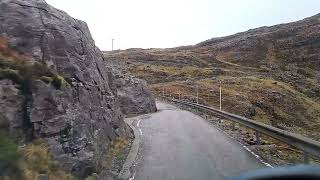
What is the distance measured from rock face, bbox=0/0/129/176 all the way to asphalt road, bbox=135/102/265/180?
4.35ft

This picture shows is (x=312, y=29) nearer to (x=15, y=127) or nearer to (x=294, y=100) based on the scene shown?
(x=294, y=100)

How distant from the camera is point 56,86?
1255 cm

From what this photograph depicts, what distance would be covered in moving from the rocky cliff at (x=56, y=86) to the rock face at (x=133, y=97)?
62.9 ft

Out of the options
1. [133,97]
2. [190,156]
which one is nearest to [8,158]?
[190,156]

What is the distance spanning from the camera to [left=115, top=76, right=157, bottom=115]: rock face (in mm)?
38250

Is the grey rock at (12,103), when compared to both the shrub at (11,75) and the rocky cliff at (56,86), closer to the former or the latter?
the rocky cliff at (56,86)

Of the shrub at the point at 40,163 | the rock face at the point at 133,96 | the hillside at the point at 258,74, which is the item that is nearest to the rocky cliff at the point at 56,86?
the shrub at the point at 40,163

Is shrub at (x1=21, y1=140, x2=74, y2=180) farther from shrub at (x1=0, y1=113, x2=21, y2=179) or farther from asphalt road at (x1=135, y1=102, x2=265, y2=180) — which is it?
Answer: asphalt road at (x1=135, y1=102, x2=265, y2=180)

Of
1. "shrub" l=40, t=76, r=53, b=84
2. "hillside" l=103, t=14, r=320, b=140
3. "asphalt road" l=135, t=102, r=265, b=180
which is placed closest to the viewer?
"shrub" l=40, t=76, r=53, b=84

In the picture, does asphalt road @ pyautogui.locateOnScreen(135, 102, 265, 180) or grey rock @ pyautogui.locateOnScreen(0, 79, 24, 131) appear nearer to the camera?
grey rock @ pyautogui.locateOnScreen(0, 79, 24, 131)

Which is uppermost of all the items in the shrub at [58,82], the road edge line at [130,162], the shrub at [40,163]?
the shrub at [58,82]

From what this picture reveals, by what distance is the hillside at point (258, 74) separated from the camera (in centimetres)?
5292

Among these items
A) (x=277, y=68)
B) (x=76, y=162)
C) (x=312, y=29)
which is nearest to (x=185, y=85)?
(x=277, y=68)

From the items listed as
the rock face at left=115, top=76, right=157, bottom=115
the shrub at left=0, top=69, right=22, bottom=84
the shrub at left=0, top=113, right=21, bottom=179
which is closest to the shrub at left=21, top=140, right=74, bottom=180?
the shrub at left=0, top=113, right=21, bottom=179
